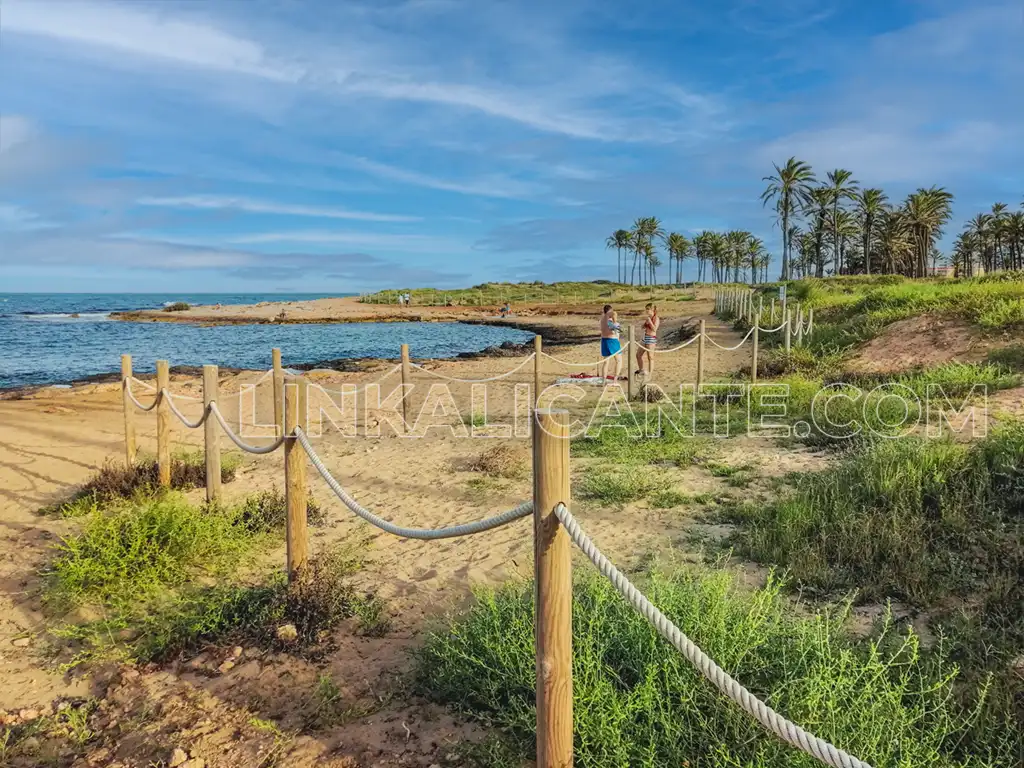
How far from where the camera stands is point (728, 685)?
183 centimetres

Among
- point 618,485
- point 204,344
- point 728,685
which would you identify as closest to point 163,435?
point 618,485

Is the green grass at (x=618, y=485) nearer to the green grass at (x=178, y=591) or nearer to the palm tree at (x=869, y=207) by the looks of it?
the green grass at (x=178, y=591)

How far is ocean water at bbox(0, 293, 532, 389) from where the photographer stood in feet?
77.5

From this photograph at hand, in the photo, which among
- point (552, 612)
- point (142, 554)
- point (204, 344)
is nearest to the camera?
point (552, 612)

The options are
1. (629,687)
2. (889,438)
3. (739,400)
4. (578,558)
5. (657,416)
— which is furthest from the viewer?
(739,400)

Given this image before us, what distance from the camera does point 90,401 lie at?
13.6 m

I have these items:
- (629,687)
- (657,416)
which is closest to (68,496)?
(629,687)

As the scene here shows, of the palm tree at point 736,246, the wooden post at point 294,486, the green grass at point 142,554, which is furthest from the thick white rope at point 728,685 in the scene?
the palm tree at point 736,246

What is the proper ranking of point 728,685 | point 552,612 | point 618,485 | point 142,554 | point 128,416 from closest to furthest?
point 728,685 < point 552,612 < point 142,554 < point 618,485 < point 128,416

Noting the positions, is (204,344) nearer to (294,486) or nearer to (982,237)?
(294,486)

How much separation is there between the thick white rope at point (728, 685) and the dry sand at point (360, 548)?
4.23 ft

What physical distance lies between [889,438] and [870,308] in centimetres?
1266

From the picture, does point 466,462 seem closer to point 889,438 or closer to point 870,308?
point 889,438

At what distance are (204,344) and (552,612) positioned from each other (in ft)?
109
